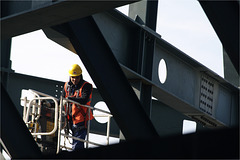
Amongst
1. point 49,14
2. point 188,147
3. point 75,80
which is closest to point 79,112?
point 75,80

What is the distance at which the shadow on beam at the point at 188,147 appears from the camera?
11.2 feet

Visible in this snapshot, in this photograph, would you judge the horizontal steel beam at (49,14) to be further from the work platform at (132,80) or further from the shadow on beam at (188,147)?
the shadow on beam at (188,147)

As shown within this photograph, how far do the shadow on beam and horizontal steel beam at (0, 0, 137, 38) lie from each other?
291 centimetres

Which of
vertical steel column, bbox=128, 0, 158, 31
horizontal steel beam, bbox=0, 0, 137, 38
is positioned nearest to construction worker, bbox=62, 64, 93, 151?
vertical steel column, bbox=128, 0, 158, 31

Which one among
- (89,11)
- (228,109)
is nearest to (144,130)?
(89,11)

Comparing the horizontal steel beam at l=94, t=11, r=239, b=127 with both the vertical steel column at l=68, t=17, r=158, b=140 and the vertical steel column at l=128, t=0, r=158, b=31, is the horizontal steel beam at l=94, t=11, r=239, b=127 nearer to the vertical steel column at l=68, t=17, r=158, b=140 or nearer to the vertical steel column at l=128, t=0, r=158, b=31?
the vertical steel column at l=128, t=0, r=158, b=31

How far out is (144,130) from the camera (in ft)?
27.9

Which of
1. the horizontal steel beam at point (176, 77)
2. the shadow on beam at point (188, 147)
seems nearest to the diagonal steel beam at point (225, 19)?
the shadow on beam at point (188, 147)

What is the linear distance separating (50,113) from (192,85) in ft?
10.6

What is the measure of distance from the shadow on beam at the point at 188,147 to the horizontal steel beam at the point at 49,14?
115 inches

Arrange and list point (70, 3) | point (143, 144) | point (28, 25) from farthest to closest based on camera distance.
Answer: point (28, 25), point (70, 3), point (143, 144)

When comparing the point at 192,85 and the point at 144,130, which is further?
the point at 192,85

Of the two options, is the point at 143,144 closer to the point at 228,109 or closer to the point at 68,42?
the point at 68,42

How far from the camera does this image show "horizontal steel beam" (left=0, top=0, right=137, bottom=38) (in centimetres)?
672
